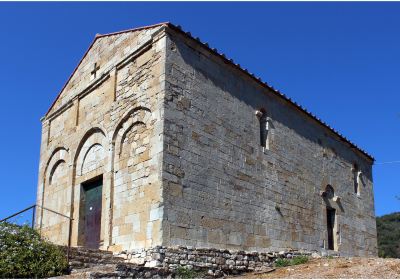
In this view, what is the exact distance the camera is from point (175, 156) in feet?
41.9

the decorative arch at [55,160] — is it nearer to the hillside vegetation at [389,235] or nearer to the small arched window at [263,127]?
the small arched window at [263,127]

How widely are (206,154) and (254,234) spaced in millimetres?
2874

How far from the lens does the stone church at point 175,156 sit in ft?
42.0

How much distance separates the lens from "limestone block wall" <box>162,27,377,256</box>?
42.2ft

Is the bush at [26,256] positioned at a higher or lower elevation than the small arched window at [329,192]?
lower

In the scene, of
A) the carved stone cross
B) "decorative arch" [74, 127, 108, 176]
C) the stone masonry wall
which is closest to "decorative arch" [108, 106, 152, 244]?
"decorative arch" [74, 127, 108, 176]

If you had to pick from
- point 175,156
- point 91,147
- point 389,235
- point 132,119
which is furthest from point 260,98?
point 389,235

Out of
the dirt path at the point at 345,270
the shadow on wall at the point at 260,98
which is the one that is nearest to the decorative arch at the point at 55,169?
the shadow on wall at the point at 260,98

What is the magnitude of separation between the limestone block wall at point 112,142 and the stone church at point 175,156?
0.04 m

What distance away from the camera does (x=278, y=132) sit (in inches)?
674

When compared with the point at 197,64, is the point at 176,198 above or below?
below

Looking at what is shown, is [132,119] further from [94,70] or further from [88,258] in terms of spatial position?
[88,258]

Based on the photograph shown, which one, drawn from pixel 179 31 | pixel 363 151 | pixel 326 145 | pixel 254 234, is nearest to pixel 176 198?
pixel 254 234

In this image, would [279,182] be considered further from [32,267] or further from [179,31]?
[32,267]
